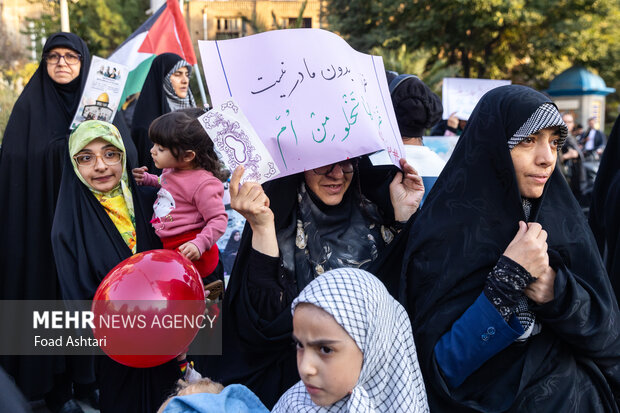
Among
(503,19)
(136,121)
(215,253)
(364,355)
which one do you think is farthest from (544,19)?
(364,355)

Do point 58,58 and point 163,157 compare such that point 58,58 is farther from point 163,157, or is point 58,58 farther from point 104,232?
point 104,232

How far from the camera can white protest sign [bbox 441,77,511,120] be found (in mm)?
6277

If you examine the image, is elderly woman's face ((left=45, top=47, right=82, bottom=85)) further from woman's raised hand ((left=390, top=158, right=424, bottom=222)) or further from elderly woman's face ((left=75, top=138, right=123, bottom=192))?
woman's raised hand ((left=390, top=158, right=424, bottom=222))

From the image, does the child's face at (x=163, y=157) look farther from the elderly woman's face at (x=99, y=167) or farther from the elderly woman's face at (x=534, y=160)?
the elderly woman's face at (x=534, y=160)

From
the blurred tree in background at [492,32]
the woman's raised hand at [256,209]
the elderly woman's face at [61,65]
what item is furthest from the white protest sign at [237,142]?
the blurred tree in background at [492,32]

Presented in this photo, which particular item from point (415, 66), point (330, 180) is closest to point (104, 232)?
point (330, 180)

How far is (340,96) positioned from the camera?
7.08 feet

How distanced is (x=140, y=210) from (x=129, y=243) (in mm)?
178

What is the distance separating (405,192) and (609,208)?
1.37 metres

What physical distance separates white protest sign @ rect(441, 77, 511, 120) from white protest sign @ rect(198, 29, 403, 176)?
171 inches

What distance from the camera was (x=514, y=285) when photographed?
5.59 ft

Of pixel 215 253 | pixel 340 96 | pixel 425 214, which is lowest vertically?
pixel 215 253

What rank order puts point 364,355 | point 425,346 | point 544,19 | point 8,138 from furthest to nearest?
point 544,19 → point 8,138 → point 425,346 → point 364,355

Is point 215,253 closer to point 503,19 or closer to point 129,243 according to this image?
point 129,243
